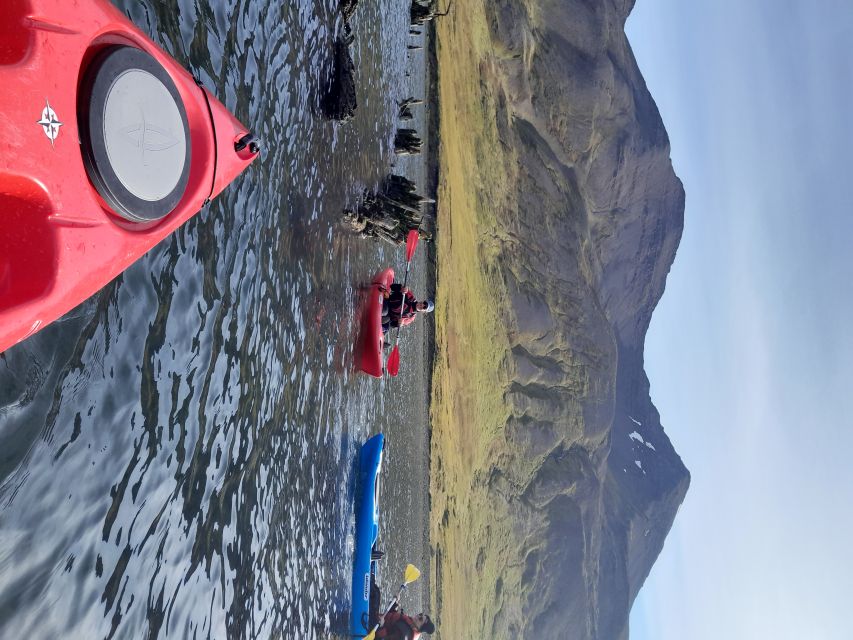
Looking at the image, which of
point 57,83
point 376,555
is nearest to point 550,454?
point 376,555

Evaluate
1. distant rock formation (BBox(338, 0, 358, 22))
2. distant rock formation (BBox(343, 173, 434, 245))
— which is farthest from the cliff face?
distant rock formation (BBox(338, 0, 358, 22))

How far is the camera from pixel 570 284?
1328 inches

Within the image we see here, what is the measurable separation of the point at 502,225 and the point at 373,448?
51.1 ft

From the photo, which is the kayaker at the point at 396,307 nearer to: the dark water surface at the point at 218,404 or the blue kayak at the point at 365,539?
the dark water surface at the point at 218,404

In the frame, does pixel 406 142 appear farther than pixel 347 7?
Yes

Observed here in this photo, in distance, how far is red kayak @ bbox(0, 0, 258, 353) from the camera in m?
3.88

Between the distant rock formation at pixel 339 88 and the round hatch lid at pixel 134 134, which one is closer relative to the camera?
the round hatch lid at pixel 134 134

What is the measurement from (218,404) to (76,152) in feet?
12.0

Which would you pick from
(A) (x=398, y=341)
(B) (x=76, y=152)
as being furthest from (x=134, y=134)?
(A) (x=398, y=341)

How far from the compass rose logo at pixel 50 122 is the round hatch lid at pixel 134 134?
21 centimetres

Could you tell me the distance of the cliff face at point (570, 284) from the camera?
2727 cm

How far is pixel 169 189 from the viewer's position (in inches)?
206

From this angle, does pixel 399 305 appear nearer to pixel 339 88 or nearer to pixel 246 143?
pixel 339 88

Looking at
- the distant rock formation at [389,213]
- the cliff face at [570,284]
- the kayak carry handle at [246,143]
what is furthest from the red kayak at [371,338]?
the cliff face at [570,284]
